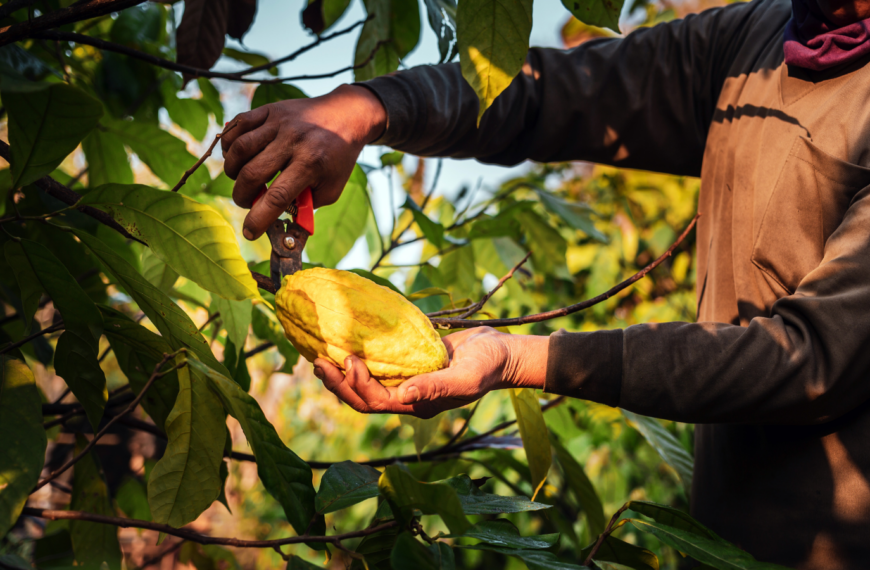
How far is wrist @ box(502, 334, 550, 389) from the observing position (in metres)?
0.90

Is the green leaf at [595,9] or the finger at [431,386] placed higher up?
the green leaf at [595,9]

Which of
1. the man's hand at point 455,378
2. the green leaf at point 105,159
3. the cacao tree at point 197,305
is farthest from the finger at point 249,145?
the green leaf at point 105,159

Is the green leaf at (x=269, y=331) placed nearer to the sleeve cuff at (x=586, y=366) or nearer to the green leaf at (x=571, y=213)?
the sleeve cuff at (x=586, y=366)

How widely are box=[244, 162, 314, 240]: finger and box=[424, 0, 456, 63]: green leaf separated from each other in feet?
1.73

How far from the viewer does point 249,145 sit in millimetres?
890

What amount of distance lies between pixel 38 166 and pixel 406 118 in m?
0.66

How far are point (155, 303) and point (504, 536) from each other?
56 centimetres

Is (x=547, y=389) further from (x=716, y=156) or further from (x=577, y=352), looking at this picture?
(x=716, y=156)

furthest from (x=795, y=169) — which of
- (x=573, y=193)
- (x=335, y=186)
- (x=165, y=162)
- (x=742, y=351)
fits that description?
(x=573, y=193)

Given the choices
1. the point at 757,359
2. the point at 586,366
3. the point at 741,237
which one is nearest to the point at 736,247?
the point at 741,237

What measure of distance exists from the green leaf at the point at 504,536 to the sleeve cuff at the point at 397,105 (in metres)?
0.75

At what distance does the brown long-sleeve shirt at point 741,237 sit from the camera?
0.84 metres

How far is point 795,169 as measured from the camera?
1.03 metres

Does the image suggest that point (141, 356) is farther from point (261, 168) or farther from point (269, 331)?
point (269, 331)
